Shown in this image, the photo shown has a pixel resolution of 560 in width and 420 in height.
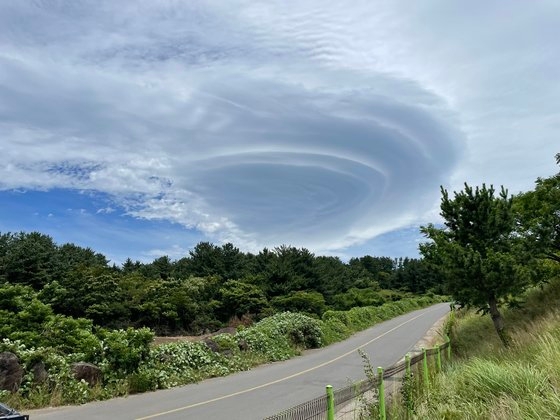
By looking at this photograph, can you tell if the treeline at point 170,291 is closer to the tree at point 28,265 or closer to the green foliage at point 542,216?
the tree at point 28,265

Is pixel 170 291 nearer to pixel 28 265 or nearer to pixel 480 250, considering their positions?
pixel 28 265

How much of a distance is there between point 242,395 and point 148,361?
3443 millimetres

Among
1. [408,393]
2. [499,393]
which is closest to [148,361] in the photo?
[408,393]

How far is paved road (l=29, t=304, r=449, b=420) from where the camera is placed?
1076cm

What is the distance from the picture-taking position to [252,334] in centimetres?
2253

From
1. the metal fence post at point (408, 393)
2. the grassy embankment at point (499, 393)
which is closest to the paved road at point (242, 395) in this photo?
the metal fence post at point (408, 393)

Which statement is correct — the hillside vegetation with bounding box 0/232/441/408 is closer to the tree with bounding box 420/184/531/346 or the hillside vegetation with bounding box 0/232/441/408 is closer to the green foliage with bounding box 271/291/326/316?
the green foliage with bounding box 271/291/326/316

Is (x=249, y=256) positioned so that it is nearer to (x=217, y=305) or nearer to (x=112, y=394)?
(x=217, y=305)

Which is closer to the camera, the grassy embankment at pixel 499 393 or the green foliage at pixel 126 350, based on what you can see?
the grassy embankment at pixel 499 393

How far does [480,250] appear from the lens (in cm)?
1634

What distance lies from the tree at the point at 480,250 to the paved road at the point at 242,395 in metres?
4.86

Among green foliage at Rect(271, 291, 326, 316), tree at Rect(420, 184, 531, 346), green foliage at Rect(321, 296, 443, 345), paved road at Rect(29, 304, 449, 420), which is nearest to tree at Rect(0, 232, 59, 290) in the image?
green foliage at Rect(271, 291, 326, 316)

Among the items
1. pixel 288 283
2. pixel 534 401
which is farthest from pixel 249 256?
pixel 534 401

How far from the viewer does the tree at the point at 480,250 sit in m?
15.2
